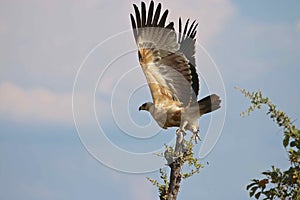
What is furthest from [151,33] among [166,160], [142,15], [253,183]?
[253,183]

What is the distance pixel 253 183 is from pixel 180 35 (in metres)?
7.08

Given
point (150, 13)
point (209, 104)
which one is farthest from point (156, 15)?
point (209, 104)

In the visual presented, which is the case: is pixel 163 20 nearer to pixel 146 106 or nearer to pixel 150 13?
pixel 150 13

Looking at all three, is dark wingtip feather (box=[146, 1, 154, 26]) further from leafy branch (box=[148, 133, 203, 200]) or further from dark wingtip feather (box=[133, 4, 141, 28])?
leafy branch (box=[148, 133, 203, 200])

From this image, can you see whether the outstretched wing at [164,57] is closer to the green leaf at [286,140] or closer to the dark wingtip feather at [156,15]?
the dark wingtip feather at [156,15]

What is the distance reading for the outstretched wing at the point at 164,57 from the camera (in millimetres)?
10516

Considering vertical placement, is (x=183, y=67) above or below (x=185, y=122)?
above

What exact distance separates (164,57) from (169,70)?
395 mm

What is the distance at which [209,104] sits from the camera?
10141 millimetres

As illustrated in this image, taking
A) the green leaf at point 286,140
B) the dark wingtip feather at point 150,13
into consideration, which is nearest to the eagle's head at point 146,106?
the dark wingtip feather at point 150,13

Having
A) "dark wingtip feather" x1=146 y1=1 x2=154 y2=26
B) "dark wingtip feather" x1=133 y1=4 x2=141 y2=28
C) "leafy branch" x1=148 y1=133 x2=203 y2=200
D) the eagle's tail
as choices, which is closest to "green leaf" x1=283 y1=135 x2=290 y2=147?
"leafy branch" x1=148 y1=133 x2=203 y2=200

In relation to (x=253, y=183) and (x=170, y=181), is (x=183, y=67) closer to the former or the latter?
(x=170, y=181)

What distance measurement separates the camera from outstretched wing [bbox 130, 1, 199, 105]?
1052cm

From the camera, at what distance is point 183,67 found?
1050 cm
